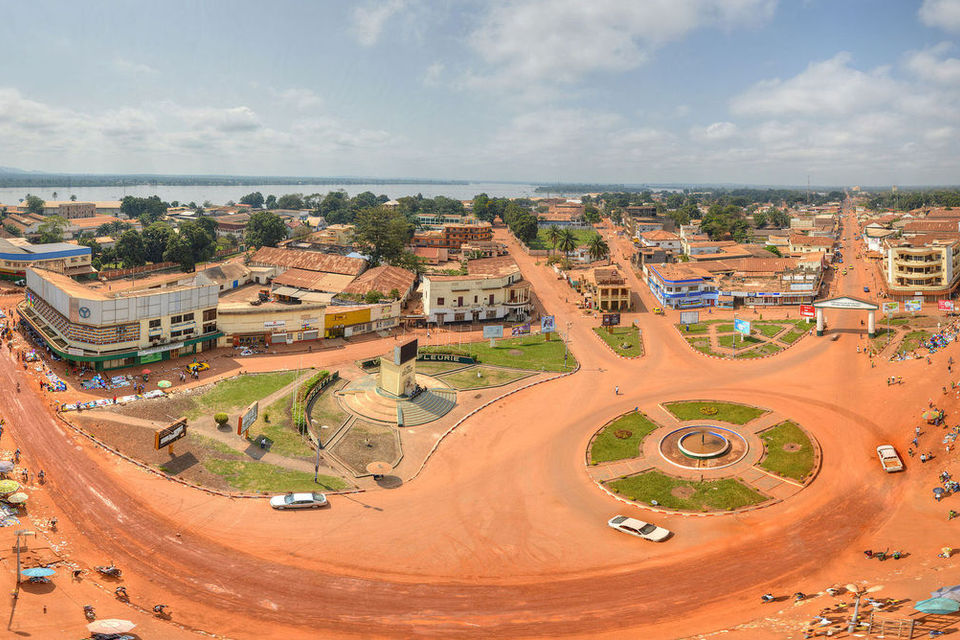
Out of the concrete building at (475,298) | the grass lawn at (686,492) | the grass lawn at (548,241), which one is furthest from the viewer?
the grass lawn at (548,241)

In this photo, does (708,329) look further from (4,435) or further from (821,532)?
(4,435)

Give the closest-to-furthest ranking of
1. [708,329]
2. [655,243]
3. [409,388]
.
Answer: [409,388], [708,329], [655,243]

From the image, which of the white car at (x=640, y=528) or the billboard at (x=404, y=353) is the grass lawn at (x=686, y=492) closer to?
the white car at (x=640, y=528)

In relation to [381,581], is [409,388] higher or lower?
higher

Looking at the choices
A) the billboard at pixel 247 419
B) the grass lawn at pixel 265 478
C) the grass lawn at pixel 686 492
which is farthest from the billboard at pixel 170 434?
the grass lawn at pixel 686 492

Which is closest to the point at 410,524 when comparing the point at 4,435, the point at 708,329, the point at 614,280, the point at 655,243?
the point at 4,435

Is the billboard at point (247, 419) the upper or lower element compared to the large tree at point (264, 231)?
lower
